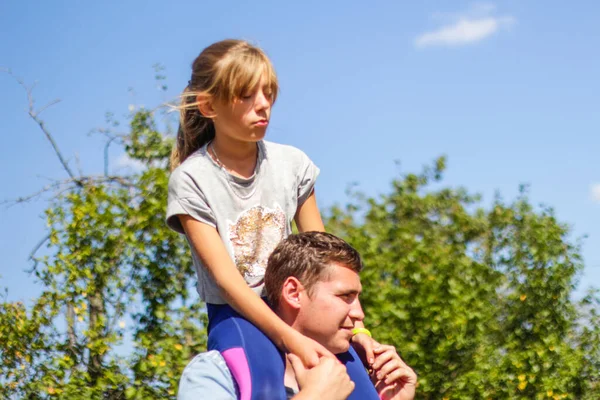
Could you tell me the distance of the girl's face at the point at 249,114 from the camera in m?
2.54

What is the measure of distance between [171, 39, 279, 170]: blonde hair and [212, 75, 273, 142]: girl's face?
2 centimetres

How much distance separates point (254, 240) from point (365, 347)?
0.48m

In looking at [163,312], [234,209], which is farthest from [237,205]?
[163,312]

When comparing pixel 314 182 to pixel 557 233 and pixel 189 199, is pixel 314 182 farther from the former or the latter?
pixel 557 233

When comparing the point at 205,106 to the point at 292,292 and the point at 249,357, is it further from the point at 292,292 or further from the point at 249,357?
the point at 249,357

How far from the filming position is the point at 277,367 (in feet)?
7.73

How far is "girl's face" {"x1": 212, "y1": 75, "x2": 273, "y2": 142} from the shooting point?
8.34 ft

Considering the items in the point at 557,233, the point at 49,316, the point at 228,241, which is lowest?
the point at 228,241

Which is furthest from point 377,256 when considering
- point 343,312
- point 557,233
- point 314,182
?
point 343,312

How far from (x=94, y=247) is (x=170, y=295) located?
1.84 feet

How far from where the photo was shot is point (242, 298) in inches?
93.9

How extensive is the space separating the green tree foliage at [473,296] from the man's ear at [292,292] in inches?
124

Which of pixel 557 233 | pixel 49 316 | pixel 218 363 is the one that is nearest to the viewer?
pixel 218 363

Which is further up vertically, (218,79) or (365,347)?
(218,79)
